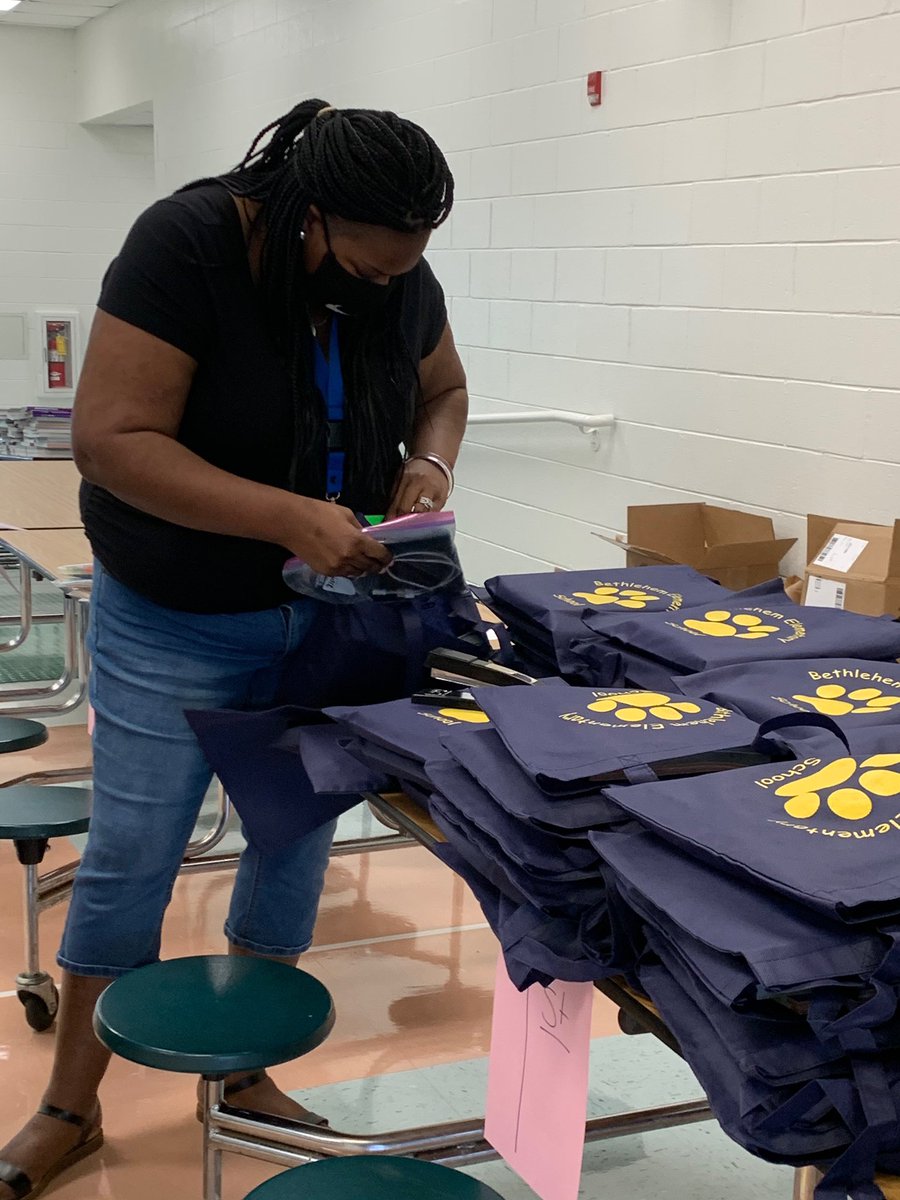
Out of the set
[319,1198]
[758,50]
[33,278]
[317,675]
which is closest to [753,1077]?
[319,1198]

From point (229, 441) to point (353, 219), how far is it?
0.28 metres

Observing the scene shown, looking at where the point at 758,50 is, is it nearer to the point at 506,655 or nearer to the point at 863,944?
the point at 506,655

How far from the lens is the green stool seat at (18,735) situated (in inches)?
107

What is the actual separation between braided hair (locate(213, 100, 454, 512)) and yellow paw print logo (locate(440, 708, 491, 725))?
15.8 inches

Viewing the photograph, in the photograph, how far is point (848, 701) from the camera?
118 centimetres

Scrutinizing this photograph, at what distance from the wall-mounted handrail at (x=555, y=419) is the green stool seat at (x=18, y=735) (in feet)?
5.10

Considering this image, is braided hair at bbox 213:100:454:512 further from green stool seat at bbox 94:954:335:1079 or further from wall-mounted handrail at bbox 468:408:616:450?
wall-mounted handrail at bbox 468:408:616:450

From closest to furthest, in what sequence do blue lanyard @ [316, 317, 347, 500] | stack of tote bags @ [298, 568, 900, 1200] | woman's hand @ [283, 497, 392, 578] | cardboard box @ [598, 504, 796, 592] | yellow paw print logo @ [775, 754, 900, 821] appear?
stack of tote bags @ [298, 568, 900, 1200], yellow paw print logo @ [775, 754, 900, 821], woman's hand @ [283, 497, 392, 578], blue lanyard @ [316, 317, 347, 500], cardboard box @ [598, 504, 796, 592]

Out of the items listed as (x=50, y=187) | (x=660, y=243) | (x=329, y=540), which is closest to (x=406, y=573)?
(x=329, y=540)

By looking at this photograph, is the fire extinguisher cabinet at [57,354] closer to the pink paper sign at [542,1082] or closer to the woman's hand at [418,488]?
the woman's hand at [418,488]

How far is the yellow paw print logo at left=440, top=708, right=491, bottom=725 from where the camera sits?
1216 millimetres

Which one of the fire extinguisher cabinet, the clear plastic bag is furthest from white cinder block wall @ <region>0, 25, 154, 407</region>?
the clear plastic bag

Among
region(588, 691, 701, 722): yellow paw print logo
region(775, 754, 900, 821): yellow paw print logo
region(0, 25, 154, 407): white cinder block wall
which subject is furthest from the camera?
region(0, 25, 154, 407): white cinder block wall

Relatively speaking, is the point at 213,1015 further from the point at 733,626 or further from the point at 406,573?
the point at 733,626
